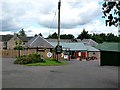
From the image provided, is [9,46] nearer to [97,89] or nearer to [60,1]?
[60,1]

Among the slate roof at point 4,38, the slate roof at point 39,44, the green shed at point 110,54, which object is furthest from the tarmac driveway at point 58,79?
the slate roof at point 4,38

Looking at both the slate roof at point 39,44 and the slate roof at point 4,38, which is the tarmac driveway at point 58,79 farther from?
the slate roof at point 4,38

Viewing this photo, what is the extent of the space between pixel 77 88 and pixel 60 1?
29.2 m

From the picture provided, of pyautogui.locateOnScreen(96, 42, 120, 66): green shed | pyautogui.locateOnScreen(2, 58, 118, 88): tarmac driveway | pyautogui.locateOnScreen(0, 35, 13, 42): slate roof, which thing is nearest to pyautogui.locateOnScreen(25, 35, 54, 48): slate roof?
pyautogui.locateOnScreen(96, 42, 120, 66): green shed

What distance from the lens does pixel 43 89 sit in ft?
46.3

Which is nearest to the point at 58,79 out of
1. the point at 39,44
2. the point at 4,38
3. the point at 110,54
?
the point at 110,54

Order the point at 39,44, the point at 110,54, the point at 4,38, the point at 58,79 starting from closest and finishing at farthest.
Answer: the point at 58,79 → the point at 110,54 → the point at 39,44 → the point at 4,38

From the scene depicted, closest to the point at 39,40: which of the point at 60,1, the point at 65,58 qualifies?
the point at 65,58

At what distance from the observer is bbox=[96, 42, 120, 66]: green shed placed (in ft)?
129

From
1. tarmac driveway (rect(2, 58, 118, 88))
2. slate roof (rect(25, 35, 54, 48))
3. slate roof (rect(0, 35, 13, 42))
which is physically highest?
slate roof (rect(0, 35, 13, 42))

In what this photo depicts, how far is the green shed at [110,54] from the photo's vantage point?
39322 millimetres

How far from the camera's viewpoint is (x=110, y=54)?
133 feet

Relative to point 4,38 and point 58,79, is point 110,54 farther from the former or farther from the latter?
point 4,38

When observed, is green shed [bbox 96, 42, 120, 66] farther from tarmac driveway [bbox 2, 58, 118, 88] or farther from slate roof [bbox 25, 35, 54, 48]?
slate roof [bbox 25, 35, 54, 48]
